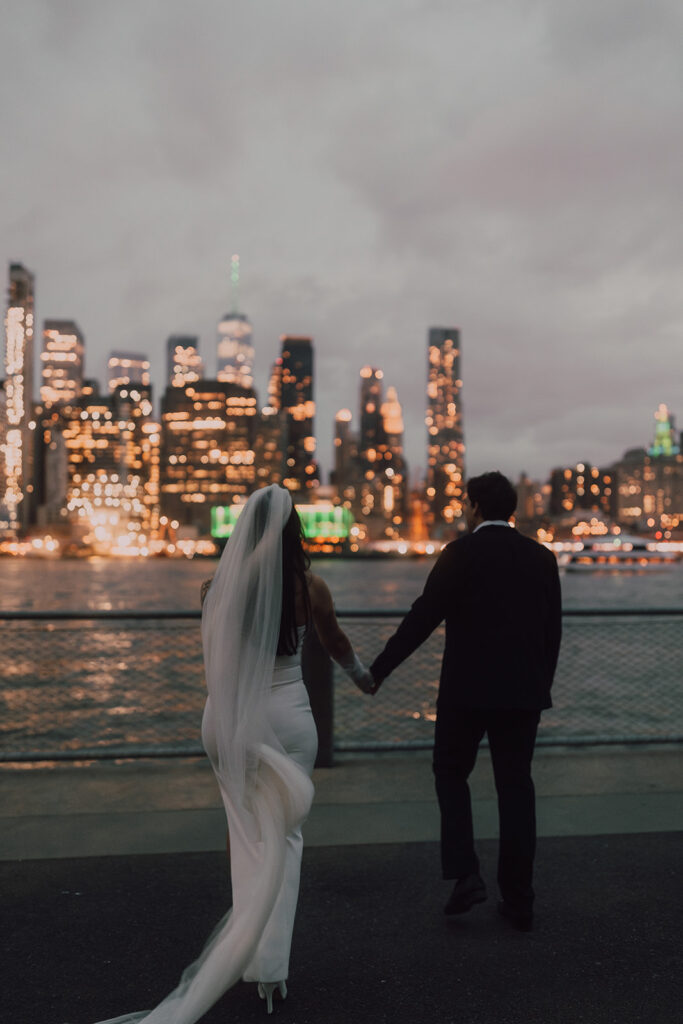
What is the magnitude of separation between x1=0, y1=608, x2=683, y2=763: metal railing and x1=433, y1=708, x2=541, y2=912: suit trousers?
2.75 m

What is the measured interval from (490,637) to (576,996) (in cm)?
153

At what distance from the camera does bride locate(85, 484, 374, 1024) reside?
3.69m

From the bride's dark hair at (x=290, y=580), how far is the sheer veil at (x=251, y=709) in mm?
61

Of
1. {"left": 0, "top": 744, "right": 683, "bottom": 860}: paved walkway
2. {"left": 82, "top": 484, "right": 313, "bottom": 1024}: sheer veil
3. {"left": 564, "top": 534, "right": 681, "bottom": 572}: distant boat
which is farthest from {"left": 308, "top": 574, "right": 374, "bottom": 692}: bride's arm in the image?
{"left": 564, "top": 534, "right": 681, "bottom": 572}: distant boat

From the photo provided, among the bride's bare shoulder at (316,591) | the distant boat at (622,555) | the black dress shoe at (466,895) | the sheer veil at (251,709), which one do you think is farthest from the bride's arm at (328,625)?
the distant boat at (622,555)

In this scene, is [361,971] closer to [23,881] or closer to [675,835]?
[23,881]

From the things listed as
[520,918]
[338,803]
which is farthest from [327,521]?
[520,918]

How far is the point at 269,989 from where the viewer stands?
3.65 m

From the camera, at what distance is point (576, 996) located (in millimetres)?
3703

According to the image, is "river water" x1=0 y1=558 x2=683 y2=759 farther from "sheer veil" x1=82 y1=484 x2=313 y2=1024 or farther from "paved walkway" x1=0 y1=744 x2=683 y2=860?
"sheer veil" x1=82 y1=484 x2=313 y2=1024

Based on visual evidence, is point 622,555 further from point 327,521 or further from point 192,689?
point 192,689

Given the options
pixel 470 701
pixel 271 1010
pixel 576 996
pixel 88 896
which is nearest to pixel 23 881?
pixel 88 896

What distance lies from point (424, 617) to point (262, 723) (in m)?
1.11

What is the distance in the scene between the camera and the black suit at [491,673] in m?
4.50
